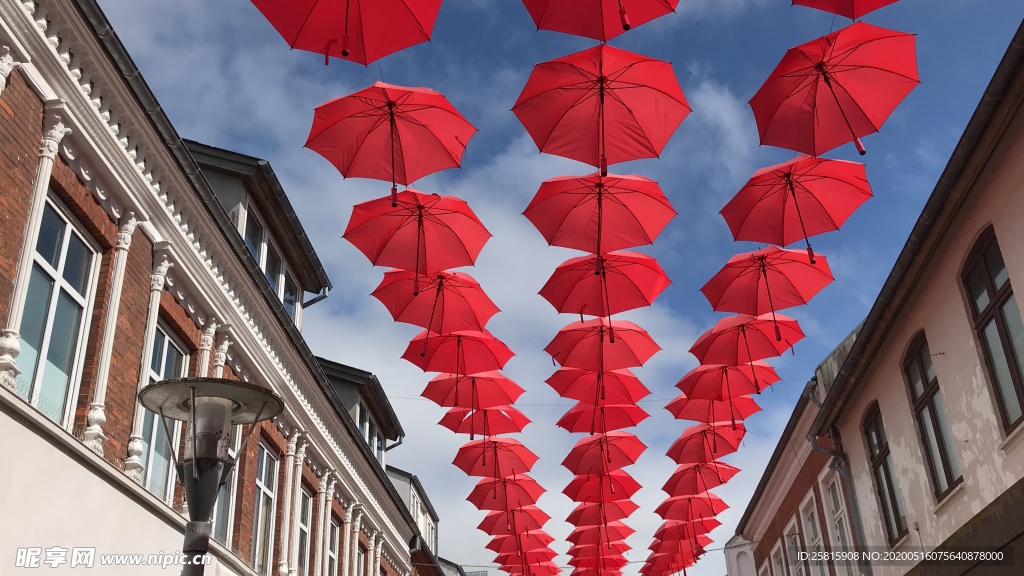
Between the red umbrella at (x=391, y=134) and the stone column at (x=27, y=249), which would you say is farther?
the red umbrella at (x=391, y=134)

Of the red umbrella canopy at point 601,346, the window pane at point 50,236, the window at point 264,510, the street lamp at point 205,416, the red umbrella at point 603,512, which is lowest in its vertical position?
the street lamp at point 205,416

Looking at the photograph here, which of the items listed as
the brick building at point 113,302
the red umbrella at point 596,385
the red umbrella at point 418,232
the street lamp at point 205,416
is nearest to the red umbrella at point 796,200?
Result: the red umbrella at point 418,232

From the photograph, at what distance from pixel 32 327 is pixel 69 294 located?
88 centimetres

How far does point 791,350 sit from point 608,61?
7955 mm

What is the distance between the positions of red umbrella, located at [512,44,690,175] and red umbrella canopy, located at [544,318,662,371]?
527cm

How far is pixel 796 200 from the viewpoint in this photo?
1226 centimetres

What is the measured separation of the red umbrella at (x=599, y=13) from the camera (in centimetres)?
891

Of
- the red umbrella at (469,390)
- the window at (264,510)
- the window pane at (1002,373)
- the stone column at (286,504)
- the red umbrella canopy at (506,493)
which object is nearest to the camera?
the window pane at (1002,373)

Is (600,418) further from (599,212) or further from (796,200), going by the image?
(796,200)

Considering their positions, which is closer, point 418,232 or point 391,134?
point 391,134

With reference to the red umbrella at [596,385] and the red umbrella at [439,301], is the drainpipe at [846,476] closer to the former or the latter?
the red umbrella at [596,385]

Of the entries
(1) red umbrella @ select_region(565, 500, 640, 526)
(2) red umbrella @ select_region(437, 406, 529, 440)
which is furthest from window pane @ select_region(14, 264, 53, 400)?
(1) red umbrella @ select_region(565, 500, 640, 526)

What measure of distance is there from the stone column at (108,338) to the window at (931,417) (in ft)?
37.9

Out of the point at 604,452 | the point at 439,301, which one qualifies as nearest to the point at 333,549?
the point at 604,452
